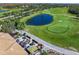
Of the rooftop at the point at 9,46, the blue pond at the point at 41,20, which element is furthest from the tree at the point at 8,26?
the blue pond at the point at 41,20

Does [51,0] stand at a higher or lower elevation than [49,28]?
higher

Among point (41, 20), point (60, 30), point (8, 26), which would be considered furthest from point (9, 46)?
point (60, 30)

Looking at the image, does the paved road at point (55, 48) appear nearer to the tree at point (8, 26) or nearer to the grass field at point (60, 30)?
the grass field at point (60, 30)

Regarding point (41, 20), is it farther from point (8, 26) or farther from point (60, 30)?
point (8, 26)

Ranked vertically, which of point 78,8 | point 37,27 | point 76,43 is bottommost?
point 76,43

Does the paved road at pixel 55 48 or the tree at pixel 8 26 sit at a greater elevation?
the tree at pixel 8 26

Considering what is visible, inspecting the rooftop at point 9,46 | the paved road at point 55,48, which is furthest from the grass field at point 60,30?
the rooftop at point 9,46
